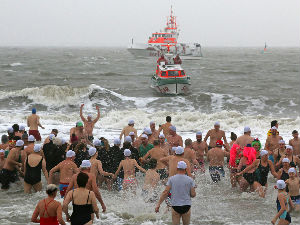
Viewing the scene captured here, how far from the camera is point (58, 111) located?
27.3m

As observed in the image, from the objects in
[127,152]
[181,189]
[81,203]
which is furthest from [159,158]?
[81,203]

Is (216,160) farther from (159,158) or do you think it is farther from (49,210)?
(49,210)

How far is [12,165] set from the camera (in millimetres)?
8898

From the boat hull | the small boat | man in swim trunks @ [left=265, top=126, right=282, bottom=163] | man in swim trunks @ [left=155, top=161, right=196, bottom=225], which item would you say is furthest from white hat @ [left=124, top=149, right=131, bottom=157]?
the boat hull

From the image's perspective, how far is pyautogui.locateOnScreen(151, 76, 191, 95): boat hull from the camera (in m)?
32.1

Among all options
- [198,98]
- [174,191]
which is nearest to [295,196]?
A: [174,191]

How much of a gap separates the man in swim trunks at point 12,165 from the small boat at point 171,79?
75.7 feet

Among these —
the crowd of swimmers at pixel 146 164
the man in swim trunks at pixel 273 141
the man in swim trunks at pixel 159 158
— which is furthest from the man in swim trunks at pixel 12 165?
the man in swim trunks at pixel 273 141

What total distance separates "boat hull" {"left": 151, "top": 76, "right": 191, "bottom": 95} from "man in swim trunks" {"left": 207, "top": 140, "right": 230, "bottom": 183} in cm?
2275

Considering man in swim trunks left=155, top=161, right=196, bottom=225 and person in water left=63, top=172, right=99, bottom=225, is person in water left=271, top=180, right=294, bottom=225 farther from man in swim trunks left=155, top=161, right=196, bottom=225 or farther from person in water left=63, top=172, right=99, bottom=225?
person in water left=63, top=172, right=99, bottom=225

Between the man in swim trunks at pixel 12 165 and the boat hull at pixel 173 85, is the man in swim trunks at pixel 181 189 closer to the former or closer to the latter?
the man in swim trunks at pixel 12 165

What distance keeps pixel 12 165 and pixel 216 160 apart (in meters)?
4.64

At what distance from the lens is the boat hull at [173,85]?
3209 centimetres

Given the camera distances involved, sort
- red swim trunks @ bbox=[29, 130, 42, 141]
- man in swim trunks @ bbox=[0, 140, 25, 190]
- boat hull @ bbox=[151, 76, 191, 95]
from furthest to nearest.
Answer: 1. boat hull @ bbox=[151, 76, 191, 95]
2. red swim trunks @ bbox=[29, 130, 42, 141]
3. man in swim trunks @ bbox=[0, 140, 25, 190]
